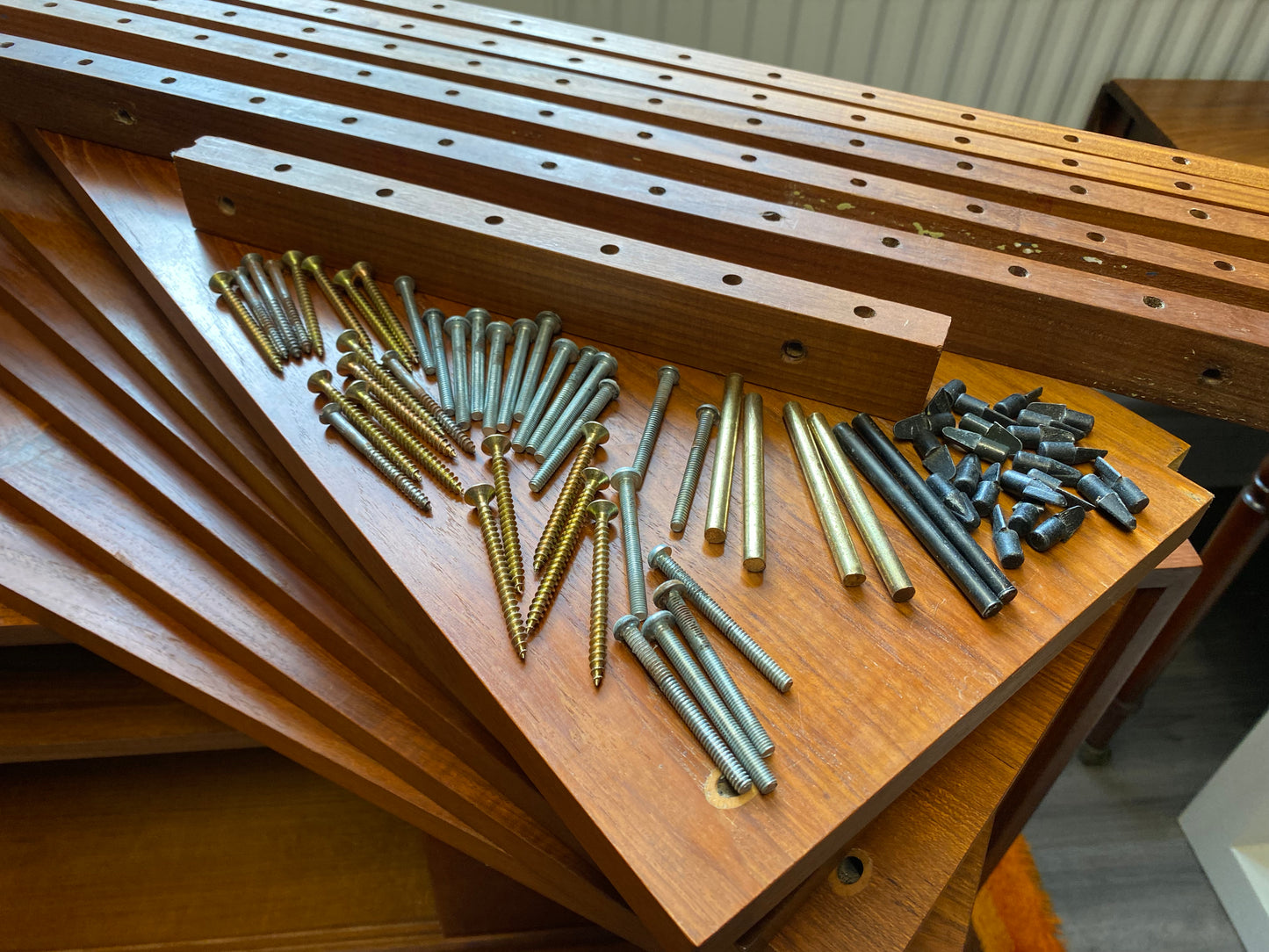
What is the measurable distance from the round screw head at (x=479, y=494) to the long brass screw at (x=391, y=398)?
0.32 ft

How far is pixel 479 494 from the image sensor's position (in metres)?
1.39

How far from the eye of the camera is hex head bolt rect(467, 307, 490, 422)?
5.04 ft

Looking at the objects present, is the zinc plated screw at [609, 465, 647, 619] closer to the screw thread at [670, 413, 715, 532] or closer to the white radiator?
the screw thread at [670, 413, 715, 532]

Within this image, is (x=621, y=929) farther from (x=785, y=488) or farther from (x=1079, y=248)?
(x=1079, y=248)

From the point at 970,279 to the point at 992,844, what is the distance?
1.46 meters

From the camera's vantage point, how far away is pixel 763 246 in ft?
5.58

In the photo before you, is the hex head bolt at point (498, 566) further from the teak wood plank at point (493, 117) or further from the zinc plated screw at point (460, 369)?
the teak wood plank at point (493, 117)

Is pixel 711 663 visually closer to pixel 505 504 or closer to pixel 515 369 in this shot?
pixel 505 504

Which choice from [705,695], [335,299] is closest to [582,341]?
[335,299]

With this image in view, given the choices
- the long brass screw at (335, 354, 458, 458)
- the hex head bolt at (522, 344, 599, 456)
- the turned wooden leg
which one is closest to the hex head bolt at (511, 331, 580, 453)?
the hex head bolt at (522, 344, 599, 456)

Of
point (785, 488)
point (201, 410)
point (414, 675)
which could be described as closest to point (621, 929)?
point (414, 675)

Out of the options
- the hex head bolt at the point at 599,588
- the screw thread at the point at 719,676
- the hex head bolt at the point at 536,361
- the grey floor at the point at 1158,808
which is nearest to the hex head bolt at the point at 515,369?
the hex head bolt at the point at 536,361

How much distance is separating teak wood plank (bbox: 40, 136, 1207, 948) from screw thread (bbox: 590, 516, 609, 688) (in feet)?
0.08

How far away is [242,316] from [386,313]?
25cm
